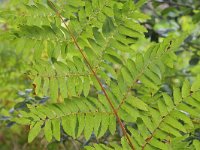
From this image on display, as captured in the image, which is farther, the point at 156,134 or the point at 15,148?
the point at 15,148

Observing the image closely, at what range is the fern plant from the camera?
0.79m

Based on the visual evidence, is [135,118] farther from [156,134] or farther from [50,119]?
[50,119]

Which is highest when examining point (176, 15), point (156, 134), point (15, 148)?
point (156, 134)

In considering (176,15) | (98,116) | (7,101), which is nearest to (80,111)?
(98,116)

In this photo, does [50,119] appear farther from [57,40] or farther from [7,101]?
[7,101]

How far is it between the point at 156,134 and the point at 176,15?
1.34 meters

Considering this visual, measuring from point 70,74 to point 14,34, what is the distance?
0.43ft

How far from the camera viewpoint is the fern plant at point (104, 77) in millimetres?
786

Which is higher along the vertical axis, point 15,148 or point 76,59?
point 76,59

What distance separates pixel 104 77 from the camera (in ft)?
2.73

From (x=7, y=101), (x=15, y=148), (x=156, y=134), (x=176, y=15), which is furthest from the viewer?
(x=7, y=101)

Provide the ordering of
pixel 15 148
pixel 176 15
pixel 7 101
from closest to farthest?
pixel 176 15
pixel 15 148
pixel 7 101

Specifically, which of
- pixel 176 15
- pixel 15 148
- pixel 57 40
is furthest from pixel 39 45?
pixel 15 148

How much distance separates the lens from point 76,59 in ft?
2.68
